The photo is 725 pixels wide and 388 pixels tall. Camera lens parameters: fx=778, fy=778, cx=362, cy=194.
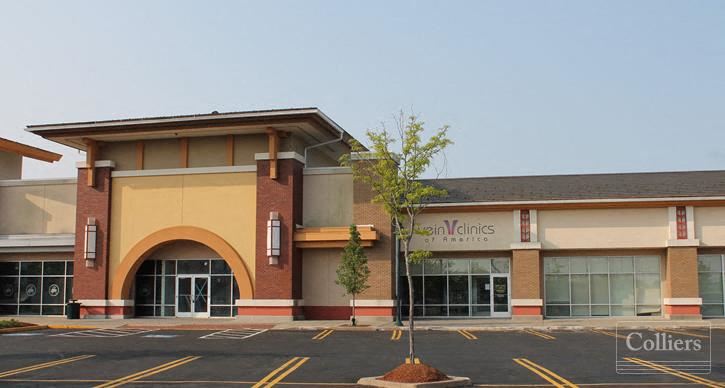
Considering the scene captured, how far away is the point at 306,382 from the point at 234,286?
21.7m

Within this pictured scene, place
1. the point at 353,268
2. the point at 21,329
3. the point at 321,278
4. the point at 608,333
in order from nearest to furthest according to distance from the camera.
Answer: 1. the point at 608,333
2. the point at 21,329
3. the point at 353,268
4. the point at 321,278

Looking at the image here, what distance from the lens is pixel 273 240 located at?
3412cm

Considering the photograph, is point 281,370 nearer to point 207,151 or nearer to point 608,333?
point 608,333

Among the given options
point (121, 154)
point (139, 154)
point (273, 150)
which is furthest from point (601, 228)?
point (121, 154)

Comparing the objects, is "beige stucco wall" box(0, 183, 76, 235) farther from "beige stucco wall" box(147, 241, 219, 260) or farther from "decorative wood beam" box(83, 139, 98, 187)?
"beige stucco wall" box(147, 241, 219, 260)

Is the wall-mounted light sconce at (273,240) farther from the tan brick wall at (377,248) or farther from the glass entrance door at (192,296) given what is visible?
the glass entrance door at (192,296)

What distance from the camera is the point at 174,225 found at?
119 ft

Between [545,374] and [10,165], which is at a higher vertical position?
[10,165]

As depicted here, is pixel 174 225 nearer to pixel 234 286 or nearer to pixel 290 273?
pixel 234 286

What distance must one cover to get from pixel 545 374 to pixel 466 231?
19522 millimetres

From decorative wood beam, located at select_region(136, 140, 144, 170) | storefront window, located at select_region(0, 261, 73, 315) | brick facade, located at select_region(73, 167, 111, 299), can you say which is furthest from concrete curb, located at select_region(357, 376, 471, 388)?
storefront window, located at select_region(0, 261, 73, 315)

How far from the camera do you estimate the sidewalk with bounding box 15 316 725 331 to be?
3031cm

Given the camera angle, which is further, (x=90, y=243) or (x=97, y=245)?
(x=97, y=245)

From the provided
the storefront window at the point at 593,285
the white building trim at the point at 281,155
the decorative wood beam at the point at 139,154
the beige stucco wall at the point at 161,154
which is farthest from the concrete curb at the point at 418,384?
the decorative wood beam at the point at 139,154
